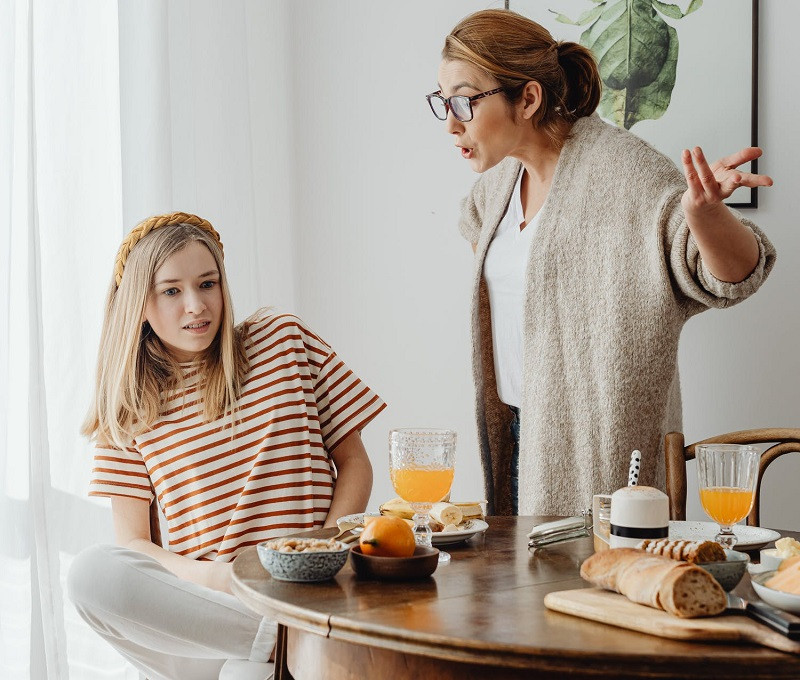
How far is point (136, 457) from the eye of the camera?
188 cm

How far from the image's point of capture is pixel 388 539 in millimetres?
1177

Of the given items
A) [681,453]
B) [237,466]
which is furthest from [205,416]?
[681,453]

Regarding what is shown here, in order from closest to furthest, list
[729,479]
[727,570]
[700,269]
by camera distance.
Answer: [727,570], [729,479], [700,269]

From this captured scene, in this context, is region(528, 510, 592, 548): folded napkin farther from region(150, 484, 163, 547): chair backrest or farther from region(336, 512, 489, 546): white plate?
Result: region(150, 484, 163, 547): chair backrest

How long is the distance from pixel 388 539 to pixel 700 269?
88cm

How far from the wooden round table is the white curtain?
35.5 inches

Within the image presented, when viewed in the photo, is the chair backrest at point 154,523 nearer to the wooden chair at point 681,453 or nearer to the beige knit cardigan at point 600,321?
the beige knit cardigan at point 600,321

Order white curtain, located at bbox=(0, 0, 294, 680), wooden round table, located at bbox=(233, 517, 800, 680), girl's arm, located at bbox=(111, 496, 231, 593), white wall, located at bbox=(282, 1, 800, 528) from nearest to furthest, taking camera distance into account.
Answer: wooden round table, located at bbox=(233, 517, 800, 680) < girl's arm, located at bbox=(111, 496, 231, 593) < white curtain, located at bbox=(0, 0, 294, 680) < white wall, located at bbox=(282, 1, 800, 528)

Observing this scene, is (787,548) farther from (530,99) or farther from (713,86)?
(713,86)

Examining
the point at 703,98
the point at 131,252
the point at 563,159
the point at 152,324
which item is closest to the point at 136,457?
the point at 152,324

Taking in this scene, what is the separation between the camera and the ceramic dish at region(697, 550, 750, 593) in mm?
1037

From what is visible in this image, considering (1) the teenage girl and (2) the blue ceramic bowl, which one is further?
(1) the teenage girl

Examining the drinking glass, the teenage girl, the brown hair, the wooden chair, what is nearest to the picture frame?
the brown hair

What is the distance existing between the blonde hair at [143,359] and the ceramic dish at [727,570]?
1048mm
